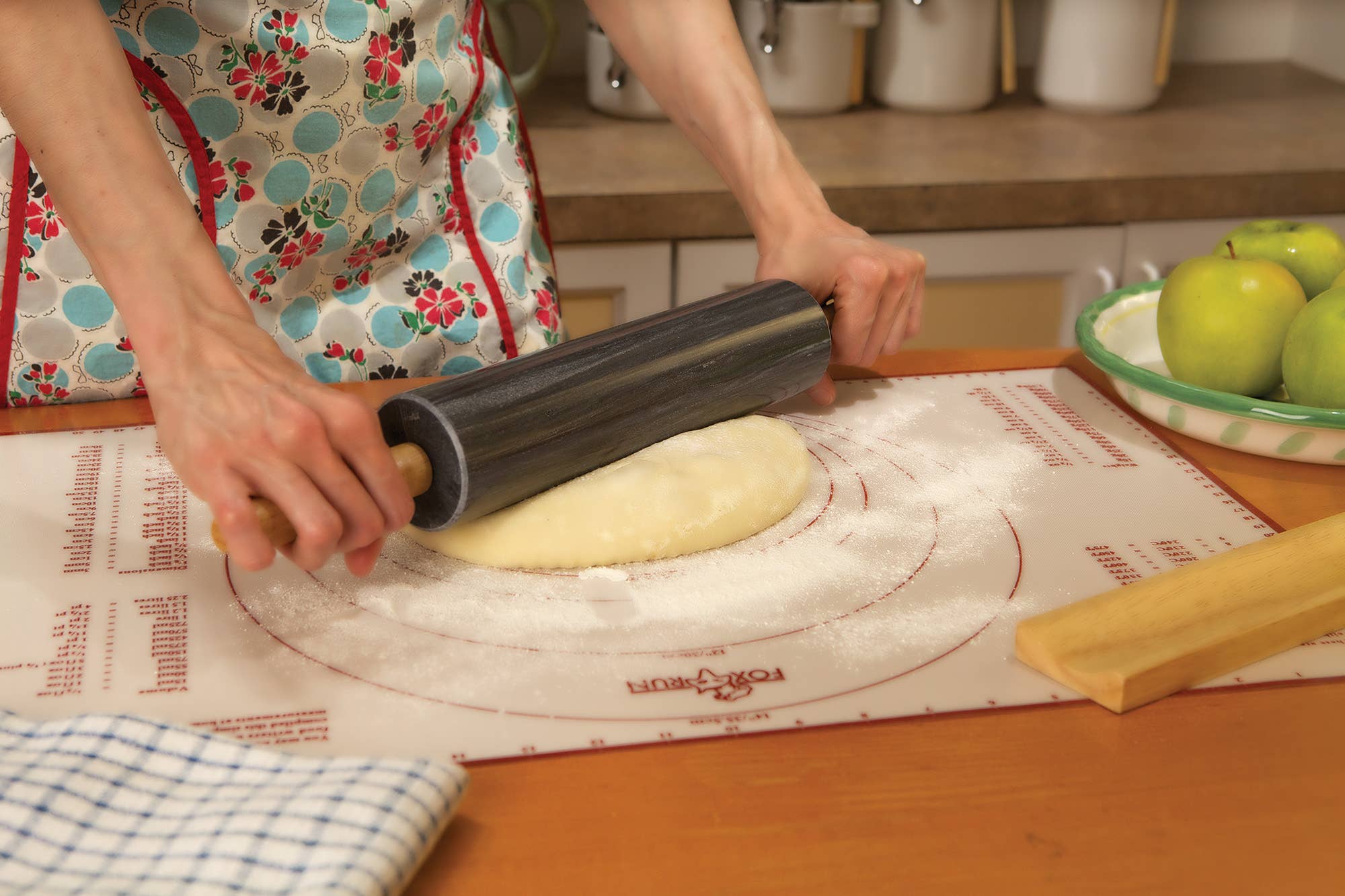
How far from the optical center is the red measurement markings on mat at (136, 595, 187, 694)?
2.18 feet

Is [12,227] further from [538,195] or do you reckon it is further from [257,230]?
[538,195]

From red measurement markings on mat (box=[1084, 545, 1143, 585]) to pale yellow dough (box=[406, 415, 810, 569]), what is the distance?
20 cm

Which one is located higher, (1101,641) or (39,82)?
(39,82)

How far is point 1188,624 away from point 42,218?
90cm

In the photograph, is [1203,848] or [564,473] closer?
[1203,848]

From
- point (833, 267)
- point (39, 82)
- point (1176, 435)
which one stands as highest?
point (39, 82)

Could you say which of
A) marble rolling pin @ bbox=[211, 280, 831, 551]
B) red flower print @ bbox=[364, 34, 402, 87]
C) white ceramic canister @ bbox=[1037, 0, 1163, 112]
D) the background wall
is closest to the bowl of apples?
marble rolling pin @ bbox=[211, 280, 831, 551]

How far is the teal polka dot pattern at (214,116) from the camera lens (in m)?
0.97

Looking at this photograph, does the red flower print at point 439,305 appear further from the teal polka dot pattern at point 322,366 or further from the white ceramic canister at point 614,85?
the white ceramic canister at point 614,85

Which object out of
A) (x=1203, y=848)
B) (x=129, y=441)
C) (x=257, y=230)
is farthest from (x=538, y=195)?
(x=1203, y=848)

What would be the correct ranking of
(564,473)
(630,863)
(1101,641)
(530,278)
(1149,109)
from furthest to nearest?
(1149,109) < (530,278) < (564,473) < (1101,641) < (630,863)

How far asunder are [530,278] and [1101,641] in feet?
2.31

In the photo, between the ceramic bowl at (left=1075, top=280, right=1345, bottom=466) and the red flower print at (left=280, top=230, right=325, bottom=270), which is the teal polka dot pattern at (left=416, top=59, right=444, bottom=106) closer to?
the red flower print at (left=280, top=230, right=325, bottom=270)

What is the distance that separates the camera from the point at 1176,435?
99 cm
